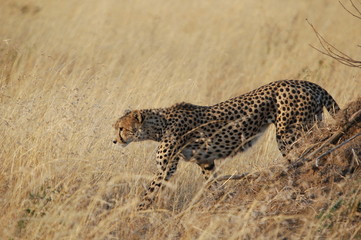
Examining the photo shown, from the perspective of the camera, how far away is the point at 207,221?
13.5 feet

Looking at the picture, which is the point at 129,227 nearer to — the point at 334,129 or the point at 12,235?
the point at 12,235

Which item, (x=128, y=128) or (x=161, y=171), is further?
(x=128, y=128)

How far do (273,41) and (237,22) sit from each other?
117 cm

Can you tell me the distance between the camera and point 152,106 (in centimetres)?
700

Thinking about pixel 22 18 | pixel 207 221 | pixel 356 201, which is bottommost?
pixel 22 18

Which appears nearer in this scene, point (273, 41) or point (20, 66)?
point (20, 66)

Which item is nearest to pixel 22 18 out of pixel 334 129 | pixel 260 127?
pixel 260 127

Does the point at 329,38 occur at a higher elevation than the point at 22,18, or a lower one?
higher

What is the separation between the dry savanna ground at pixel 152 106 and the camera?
13.3ft

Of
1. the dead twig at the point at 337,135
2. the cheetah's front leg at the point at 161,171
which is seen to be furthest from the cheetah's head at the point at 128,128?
the dead twig at the point at 337,135

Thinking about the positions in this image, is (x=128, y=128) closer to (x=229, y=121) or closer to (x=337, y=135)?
(x=229, y=121)

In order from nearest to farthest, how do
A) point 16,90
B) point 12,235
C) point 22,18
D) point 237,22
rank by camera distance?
1. point 12,235
2. point 16,90
3. point 22,18
4. point 237,22

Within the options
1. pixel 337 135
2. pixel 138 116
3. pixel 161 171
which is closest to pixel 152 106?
pixel 138 116

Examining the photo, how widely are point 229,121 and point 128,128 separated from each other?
0.89 m
